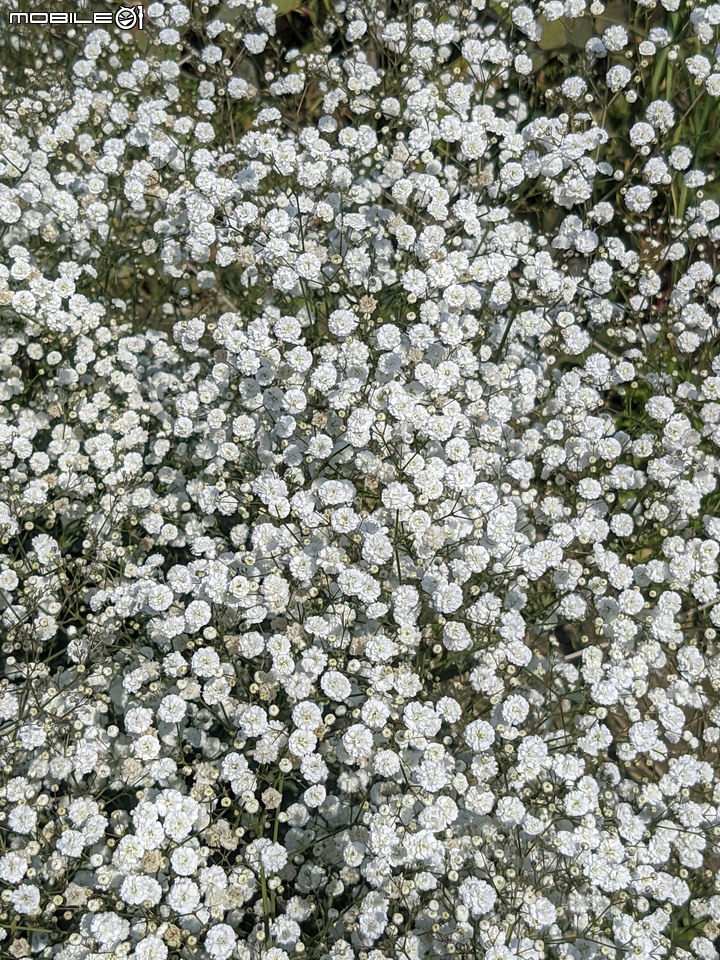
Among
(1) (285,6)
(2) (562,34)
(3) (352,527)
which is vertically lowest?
(3) (352,527)

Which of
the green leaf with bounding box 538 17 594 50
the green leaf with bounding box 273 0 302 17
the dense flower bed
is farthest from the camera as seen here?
the green leaf with bounding box 273 0 302 17

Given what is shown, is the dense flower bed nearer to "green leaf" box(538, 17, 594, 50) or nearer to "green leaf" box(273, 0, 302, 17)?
"green leaf" box(538, 17, 594, 50)

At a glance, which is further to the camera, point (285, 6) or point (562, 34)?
point (285, 6)

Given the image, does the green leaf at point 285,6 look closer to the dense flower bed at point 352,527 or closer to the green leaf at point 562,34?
the dense flower bed at point 352,527

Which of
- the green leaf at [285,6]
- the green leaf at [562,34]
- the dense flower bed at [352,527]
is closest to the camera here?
the dense flower bed at [352,527]

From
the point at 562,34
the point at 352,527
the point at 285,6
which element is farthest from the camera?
the point at 285,6

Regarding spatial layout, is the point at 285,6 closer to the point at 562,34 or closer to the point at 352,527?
the point at 562,34

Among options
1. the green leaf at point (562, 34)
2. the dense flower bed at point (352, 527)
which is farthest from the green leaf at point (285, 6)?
the green leaf at point (562, 34)

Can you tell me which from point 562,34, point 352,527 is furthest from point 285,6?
point 352,527

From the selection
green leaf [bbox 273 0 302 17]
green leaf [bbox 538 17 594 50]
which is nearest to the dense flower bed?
green leaf [bbox 538 17 594 50]
